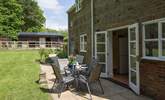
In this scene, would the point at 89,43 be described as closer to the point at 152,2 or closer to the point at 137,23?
the point at 137,23

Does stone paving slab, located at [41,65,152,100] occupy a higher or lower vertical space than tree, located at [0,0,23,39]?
lower

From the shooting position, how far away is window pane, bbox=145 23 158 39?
6865 mm

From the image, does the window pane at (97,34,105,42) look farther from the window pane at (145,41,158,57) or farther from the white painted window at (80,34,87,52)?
the window pane at (145,41,158,57)

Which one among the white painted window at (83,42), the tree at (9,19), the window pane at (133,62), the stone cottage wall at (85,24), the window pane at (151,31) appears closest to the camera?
the window pane at (151,31)

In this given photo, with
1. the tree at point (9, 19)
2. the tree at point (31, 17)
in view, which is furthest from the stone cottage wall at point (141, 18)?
the tree at point (31, 17)

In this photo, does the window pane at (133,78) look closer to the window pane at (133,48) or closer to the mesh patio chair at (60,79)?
the window pane at (133,48)

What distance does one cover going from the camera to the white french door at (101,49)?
10.9m

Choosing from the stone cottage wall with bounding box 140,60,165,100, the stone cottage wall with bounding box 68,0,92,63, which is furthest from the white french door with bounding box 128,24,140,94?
the stone cottage wall with bounding box 68,0,92,63

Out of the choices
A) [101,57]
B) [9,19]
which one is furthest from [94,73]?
[9,19]

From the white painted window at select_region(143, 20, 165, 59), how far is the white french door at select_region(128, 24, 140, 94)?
13.1 inches

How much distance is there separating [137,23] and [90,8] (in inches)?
215

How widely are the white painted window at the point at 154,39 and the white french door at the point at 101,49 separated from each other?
3611 mm

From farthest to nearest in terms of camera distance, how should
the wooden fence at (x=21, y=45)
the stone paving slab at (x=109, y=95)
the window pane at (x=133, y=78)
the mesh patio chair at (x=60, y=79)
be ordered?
1. the wooden fence at (x=21, y=45)
2. the window pane at (x=133, y=78)
3. the mesh patio chair at (x=60, y=79)
4. the stone paving slab at (x=109, y=95)

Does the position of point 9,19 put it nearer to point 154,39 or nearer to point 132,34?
point 132,34
